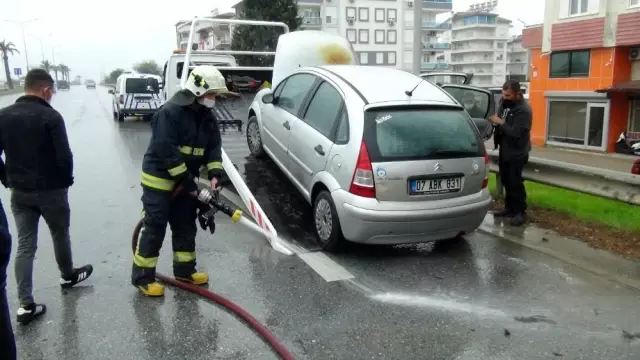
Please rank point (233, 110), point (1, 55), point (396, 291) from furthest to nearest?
point (1, 55) → point (233, 110) → point (396, 291)

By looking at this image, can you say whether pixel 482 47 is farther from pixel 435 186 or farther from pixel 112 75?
pixel 435 186

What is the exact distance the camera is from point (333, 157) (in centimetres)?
510

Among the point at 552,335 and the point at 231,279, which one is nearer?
the point at 552,335

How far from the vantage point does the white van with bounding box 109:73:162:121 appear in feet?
62.6

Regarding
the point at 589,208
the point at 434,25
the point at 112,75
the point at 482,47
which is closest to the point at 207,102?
the point at 589,208

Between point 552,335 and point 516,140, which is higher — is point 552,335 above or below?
below

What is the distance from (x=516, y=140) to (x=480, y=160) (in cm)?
132

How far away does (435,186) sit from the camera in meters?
4.90

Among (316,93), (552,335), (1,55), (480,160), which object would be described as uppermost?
(1,55)

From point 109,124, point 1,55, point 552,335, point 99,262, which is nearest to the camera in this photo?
point 552,335

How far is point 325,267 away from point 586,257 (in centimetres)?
263

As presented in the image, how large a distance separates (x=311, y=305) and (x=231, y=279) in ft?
2.83

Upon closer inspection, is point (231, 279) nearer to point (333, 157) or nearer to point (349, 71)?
point (333, 157)

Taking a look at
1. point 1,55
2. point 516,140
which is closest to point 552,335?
point 516,140
